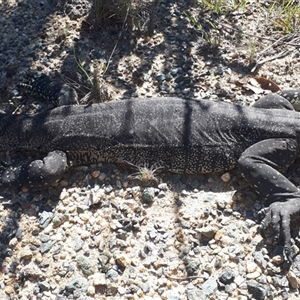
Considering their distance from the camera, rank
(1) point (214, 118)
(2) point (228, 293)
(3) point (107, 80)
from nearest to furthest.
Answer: (2) point (228, 293)
(1) point (214, 118)
(3) point (107, 80)

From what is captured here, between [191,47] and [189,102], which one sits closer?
[189,102]

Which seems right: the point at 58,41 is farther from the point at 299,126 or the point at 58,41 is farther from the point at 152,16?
the point at 299,126

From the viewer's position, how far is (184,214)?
5.02 m

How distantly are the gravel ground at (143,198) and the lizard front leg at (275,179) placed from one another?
0.16 meters

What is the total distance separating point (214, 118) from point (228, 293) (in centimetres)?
200

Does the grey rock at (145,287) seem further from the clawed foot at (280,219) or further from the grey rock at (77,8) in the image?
the grey rock at (77,8)

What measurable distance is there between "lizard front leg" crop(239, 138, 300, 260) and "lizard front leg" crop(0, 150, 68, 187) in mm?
1996

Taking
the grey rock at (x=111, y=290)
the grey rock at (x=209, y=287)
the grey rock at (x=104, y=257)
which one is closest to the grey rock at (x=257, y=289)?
the grey rock at (x=209, y=287)

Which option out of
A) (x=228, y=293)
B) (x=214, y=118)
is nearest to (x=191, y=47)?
(x=214, y=118)

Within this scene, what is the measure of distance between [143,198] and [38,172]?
121 centimetres

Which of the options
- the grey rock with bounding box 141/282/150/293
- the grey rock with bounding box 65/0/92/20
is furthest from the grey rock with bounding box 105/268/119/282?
the grey rock with bounding box 65/0/92/20

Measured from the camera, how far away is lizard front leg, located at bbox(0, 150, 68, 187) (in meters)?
5.44

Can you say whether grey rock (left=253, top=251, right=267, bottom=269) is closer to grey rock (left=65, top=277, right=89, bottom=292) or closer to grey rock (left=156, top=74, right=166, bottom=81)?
grey rock (left=65, top=277, right=89, bottom=292)

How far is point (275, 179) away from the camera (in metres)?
5.01
